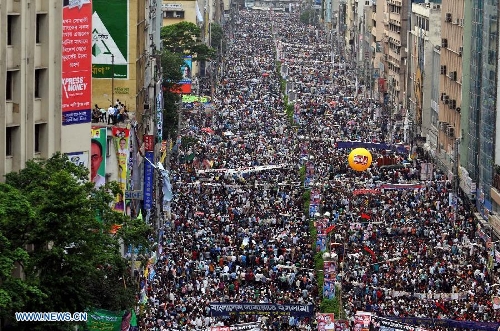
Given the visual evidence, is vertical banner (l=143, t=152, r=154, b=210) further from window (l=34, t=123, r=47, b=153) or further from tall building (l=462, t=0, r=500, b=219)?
window (l=34, t=123, r=47, b=153)

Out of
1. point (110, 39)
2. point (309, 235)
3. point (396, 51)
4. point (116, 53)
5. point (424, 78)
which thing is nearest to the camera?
point (110, 39)

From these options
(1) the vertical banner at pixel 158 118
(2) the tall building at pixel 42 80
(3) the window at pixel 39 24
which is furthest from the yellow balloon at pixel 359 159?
(3) the window at pixel 39 24

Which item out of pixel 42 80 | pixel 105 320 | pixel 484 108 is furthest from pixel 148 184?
pixel 105 320

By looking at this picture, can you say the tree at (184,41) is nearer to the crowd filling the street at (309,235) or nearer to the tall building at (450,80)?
the crowd filling the street at (309,235)

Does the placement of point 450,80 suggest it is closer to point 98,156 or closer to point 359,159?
point 359,159

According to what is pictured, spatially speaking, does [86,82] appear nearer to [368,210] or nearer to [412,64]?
[368,210]

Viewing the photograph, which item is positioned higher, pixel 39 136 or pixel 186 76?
pixel 39 136
